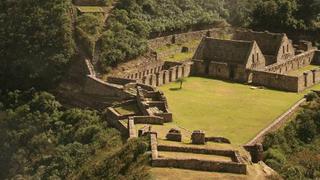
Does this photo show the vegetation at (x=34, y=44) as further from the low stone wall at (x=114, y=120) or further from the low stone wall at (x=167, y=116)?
the low stone wall at (x=167, y=116)

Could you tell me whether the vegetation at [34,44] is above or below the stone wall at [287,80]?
above

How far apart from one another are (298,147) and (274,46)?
2416 cm

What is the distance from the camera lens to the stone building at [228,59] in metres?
64.6

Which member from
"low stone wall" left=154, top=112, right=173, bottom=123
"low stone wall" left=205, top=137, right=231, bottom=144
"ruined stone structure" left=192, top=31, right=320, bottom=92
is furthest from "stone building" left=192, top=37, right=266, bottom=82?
"low stone wall" left=205, top=137, right=231, bottom=144

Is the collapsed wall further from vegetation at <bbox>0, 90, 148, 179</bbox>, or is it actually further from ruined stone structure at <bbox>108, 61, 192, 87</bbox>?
vegetation at <bbox>0, 90, 148, 179</bbox>

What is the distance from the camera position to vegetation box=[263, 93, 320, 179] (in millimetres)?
39219

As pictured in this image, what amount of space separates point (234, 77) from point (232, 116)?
1367 cm

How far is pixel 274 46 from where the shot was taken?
6969cm

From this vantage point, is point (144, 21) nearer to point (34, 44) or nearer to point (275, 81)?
point (34, 44)

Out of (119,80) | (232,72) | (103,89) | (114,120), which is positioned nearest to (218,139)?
(114,120)

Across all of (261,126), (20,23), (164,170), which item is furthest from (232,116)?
(20,23)

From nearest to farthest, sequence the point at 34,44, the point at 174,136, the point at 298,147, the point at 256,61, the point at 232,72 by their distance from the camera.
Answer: the point at 174,136, the point at 298,147, the point at 34,44, the point at 232,72, the point at 256,61

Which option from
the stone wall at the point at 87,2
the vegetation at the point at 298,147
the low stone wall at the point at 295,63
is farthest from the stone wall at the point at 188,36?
the vegetation at the point at 298,147

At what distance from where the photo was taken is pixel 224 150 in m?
38.1
